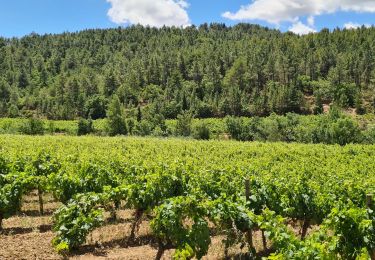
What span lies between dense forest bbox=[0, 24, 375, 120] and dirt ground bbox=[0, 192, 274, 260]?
3260 inches

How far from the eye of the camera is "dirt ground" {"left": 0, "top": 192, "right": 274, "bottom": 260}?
11.3m

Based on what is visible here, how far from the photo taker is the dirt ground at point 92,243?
11.3 meters

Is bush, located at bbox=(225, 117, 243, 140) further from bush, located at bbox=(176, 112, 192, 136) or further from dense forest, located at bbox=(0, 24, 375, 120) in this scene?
dense forest, located at bbox=(0, 24, 375, 120)

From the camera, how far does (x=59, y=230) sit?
11.4m

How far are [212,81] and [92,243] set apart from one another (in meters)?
122

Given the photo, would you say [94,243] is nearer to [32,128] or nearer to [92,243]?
[92,243]

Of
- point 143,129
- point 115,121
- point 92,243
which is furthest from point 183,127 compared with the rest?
point 92,243

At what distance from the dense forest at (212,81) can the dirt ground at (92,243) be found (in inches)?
3260

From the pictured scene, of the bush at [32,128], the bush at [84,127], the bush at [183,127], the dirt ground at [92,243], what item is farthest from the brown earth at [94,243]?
the bush at [84,127]

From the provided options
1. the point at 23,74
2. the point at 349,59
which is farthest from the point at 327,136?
the point at 23,74

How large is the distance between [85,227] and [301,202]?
21.9 feet

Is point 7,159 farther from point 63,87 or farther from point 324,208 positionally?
point 63,87

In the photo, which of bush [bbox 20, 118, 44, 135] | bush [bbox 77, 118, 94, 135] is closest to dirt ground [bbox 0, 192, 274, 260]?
bush [bbox 20, 118, 44, 135]

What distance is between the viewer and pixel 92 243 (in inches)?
497
